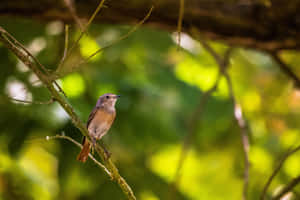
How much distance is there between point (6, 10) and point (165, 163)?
303cm

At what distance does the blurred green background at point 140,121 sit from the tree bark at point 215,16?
0.99 feet

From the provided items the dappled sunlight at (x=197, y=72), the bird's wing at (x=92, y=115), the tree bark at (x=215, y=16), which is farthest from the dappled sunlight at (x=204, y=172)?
the tree bark at (x=215, y=16)

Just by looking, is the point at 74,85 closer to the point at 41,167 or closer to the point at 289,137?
the point at 41,167

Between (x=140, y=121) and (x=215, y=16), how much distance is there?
4.21ft

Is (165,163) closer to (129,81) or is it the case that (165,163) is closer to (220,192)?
(220,192)

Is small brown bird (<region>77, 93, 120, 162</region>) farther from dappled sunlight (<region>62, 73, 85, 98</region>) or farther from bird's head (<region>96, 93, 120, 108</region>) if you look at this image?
dappled sunlight (<region>62, 73, 85, 98</region>)

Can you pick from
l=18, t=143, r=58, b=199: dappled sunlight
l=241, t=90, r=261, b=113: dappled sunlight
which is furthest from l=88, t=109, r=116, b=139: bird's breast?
l=241, t=90, r=261, b=113: dappled sunlight

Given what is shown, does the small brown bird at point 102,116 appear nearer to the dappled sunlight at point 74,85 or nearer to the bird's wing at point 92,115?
the bird's wing at point 92,115

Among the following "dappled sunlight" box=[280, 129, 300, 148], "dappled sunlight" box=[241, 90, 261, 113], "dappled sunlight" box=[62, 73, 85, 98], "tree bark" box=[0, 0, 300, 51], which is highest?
"tree bark" box=[0, 0, 300, 51]

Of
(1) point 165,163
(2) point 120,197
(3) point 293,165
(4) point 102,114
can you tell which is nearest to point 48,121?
(4) point 102,114

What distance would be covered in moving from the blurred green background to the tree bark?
0.99ft

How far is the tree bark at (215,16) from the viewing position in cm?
354

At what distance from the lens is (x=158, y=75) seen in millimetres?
4996

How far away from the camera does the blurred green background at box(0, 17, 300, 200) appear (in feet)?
13.4
